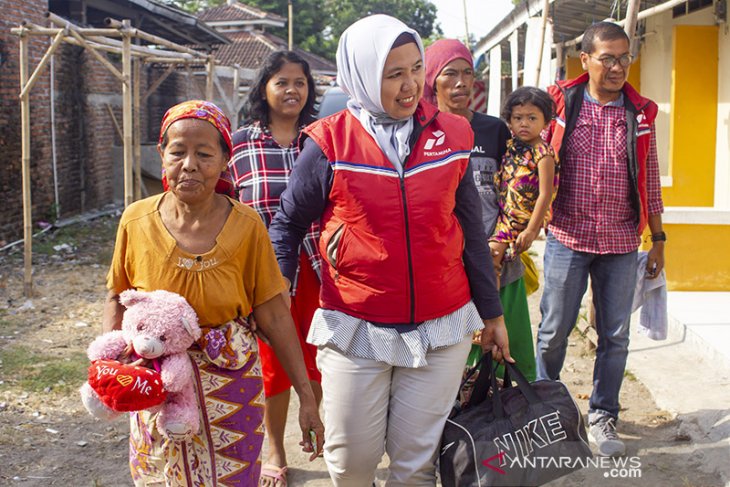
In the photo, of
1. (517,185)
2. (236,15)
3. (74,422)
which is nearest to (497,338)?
(517,185)

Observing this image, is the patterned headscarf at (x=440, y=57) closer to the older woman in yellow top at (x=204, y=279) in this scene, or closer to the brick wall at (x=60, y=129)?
the older woman in yellow top at (x=204, y=279)

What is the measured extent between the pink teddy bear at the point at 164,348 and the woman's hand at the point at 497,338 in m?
1.01

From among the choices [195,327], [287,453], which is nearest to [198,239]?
[195,327]

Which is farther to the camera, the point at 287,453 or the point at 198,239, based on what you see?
the point at 287,453

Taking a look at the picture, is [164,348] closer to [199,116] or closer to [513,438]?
[199,116]

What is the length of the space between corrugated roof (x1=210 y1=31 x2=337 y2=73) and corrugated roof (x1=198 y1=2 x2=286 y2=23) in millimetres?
800

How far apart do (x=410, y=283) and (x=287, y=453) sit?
6.52ft

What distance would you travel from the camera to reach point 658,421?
4.39m

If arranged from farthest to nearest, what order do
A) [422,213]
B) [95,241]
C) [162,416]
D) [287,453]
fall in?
[95,241], [287,453], [422,213], [162,416]

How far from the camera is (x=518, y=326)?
373cm

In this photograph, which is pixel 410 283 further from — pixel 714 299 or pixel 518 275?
pixel 714 299

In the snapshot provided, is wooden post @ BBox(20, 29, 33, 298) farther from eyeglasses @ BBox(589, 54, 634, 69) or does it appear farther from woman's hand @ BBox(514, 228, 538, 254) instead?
eyeglasses @ BBox(589, 54, 634, 69)

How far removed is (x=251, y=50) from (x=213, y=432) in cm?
3141

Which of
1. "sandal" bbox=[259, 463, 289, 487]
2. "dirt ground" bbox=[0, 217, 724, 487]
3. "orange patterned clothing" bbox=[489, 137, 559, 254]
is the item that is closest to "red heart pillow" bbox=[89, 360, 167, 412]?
"sandal" bbox=[259, 463, 289, 487]
